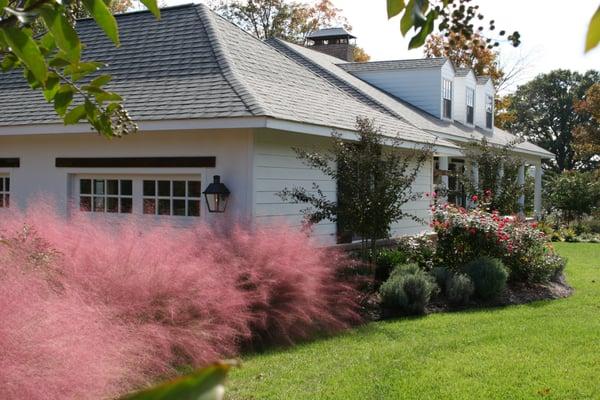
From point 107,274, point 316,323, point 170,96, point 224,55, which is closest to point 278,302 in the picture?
point 316,323

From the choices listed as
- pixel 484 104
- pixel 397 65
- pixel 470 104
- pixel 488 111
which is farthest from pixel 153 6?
pixel 488 111

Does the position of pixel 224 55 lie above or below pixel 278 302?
above

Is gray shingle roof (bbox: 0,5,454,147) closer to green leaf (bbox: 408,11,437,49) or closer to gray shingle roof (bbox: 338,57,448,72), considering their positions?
gray shingle roof (bbox: 338,57,448,72)

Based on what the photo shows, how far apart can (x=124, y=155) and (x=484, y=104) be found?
58.9ft

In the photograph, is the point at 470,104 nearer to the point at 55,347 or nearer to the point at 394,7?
the point at 55,347

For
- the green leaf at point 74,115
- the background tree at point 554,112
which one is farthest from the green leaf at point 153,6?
the background tree at point 554,112

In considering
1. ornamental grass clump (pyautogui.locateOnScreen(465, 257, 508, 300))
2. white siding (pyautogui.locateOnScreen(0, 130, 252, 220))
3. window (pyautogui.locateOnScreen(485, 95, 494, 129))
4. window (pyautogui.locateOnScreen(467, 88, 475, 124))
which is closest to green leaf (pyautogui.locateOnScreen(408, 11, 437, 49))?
white siding (pyautogui.locateOnScreen(0, 130, 252, 220))

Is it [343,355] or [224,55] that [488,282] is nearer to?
[343,355]

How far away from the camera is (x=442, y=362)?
7.06 meters

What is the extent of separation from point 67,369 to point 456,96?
20830 millimetres

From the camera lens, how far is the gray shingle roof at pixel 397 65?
22.5m

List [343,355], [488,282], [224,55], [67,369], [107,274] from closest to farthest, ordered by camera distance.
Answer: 1. [67,369]
2. [107,274]
3. [343,355]
4. [488,282]
5. [224,55]

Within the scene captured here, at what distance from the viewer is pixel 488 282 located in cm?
1085

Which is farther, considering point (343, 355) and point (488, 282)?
point (488, 282)
